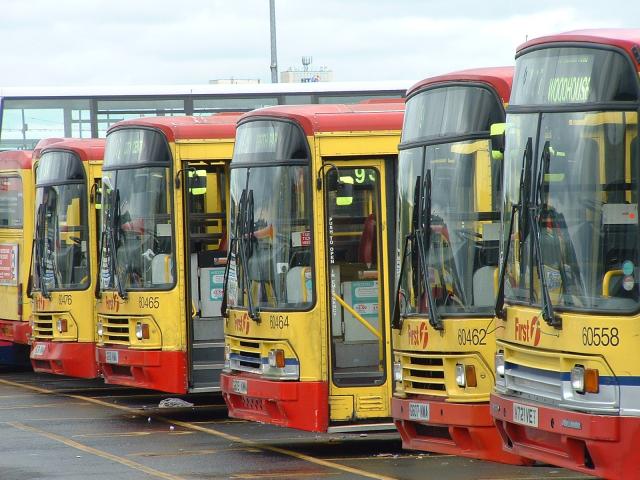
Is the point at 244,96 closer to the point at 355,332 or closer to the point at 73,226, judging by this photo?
the point at 73,226

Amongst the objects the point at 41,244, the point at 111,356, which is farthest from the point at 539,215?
the point at 41,244

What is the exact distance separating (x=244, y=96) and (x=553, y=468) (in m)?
16.2

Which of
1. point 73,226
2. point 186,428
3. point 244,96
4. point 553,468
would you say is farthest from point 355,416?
point 244,96

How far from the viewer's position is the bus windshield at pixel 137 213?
1769 cm

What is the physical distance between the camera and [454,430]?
11.7 metres

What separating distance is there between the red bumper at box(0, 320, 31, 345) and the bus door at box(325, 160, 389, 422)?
9392 millimetres

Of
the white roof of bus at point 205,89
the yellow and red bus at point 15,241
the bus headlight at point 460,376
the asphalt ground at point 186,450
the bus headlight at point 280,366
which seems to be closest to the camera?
the bus headlight at point 460,376

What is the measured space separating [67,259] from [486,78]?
10.5m

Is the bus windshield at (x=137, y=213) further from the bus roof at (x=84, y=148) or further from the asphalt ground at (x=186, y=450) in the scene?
the bus roof at (x=84, y=148)

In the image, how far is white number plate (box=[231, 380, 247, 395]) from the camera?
14474mm

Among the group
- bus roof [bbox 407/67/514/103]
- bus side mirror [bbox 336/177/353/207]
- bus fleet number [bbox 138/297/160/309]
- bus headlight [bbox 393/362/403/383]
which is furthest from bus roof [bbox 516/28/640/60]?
bus fleet number [bbox 138/297/160/309]

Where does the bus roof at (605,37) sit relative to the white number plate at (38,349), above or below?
above

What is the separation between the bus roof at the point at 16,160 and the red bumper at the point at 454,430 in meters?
12.4

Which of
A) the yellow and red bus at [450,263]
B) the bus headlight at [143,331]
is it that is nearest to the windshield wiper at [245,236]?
the yellow and red bus at [450,263]
